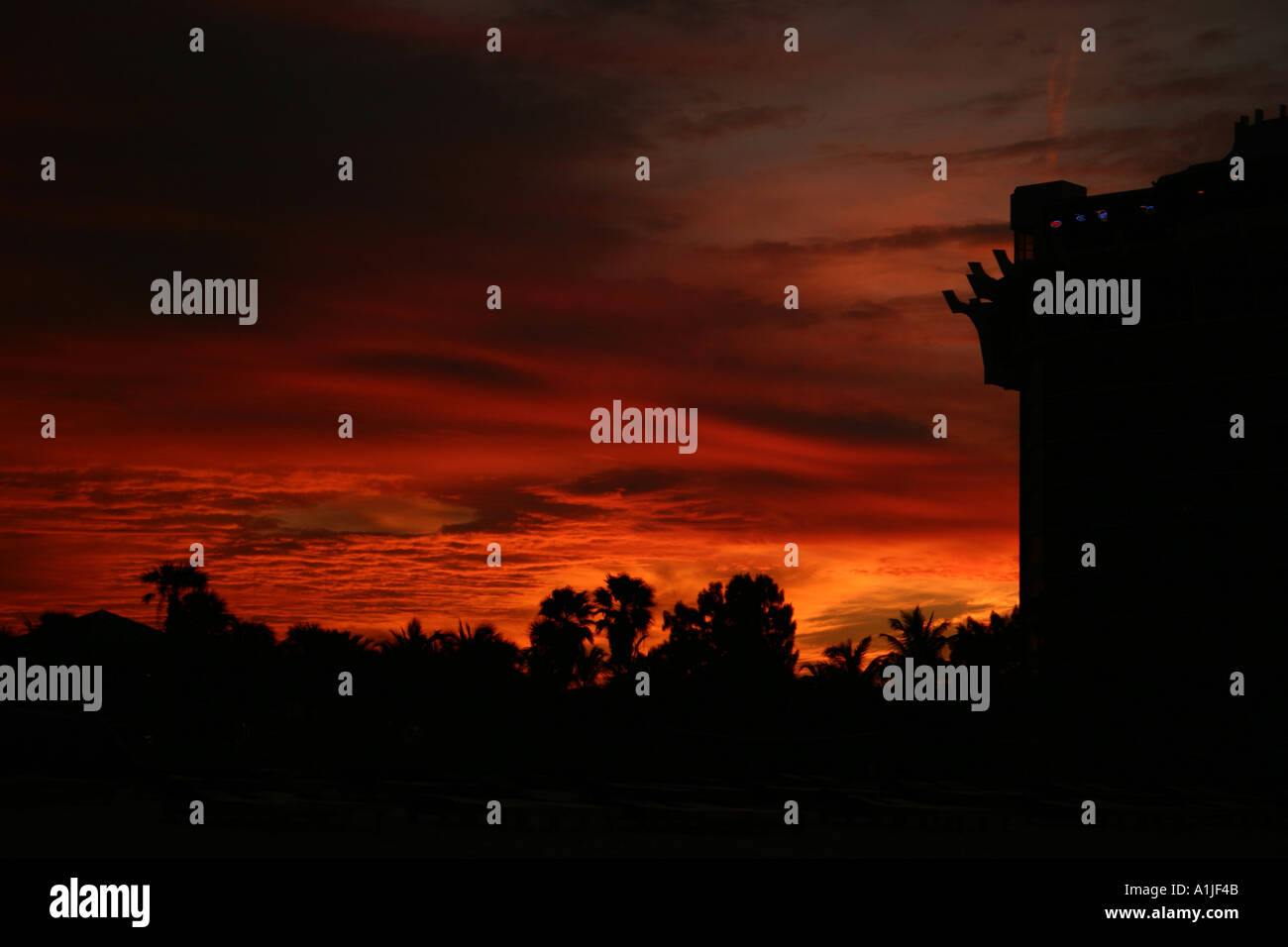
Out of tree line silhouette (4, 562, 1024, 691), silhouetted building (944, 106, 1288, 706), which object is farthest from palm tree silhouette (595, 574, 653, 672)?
silhouetted building (944, 106, 1288, 706)

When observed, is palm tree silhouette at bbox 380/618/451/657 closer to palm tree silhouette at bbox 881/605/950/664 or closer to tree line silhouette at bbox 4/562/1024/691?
tree line silhouette at bbox 4/562/1024/691

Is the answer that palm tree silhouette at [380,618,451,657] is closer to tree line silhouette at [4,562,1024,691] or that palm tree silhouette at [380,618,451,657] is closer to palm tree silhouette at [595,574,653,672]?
tree line silhouette at [4,562,1024,691]

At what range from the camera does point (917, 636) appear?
254 ft

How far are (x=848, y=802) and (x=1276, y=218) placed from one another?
4100 cm

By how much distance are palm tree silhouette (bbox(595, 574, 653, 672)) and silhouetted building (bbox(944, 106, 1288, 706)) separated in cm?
2200

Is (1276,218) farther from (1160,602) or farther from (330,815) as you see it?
(330,815)

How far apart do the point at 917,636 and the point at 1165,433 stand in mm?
18982

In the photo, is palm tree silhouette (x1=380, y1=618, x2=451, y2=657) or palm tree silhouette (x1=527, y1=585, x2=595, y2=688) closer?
palm tree silhouette (x1=380, y1=618, x2=451, y2=657)

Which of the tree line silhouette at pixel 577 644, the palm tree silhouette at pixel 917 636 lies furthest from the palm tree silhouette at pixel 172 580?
the palm tree silhouette at pixel 917 636

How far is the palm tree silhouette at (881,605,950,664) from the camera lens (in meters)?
76.4

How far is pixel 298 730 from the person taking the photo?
164 feet

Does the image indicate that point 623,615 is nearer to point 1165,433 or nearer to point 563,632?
point 563,632

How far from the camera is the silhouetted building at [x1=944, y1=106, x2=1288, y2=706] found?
61906 millimetres

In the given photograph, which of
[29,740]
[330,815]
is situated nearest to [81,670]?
[29,740]
